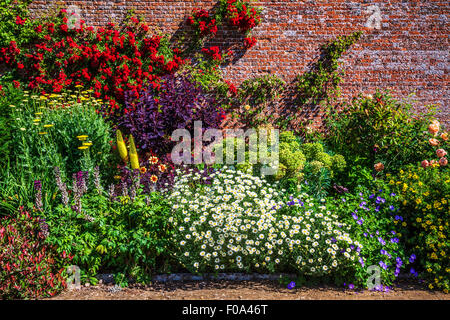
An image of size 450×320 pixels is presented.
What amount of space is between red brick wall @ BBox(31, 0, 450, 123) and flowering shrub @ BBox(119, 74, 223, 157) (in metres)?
1.40

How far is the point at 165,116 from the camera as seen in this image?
6.28 m

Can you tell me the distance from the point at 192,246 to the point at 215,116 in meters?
3.01

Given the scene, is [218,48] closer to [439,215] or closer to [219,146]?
[219,146]

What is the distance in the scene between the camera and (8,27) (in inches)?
291

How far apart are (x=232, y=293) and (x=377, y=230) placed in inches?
72.5

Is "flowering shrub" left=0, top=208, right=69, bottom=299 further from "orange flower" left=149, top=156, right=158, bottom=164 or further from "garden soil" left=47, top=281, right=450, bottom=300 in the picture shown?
"orange flower" left=149, top=156, right=158, bottom=164

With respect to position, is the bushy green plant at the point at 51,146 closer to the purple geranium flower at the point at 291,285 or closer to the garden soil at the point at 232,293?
the garden soil at the point at 232,293

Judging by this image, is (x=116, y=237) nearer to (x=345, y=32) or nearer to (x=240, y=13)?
(x=240, y=13)

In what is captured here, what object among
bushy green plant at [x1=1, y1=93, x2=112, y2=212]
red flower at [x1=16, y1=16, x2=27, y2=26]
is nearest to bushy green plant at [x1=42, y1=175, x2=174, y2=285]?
bushy green plant at [x1=1, y1=93, x2=112, y2=212]

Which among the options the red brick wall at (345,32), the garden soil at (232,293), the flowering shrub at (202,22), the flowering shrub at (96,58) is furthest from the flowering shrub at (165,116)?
the garden soil at (232,293)

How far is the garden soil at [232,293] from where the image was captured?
12.9 feet

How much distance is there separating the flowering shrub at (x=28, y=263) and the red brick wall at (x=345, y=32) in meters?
4.76

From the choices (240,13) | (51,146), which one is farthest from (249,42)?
(51,146)

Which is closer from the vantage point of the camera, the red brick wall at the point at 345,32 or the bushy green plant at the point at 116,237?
the bushy green plant at the point at 116,237
